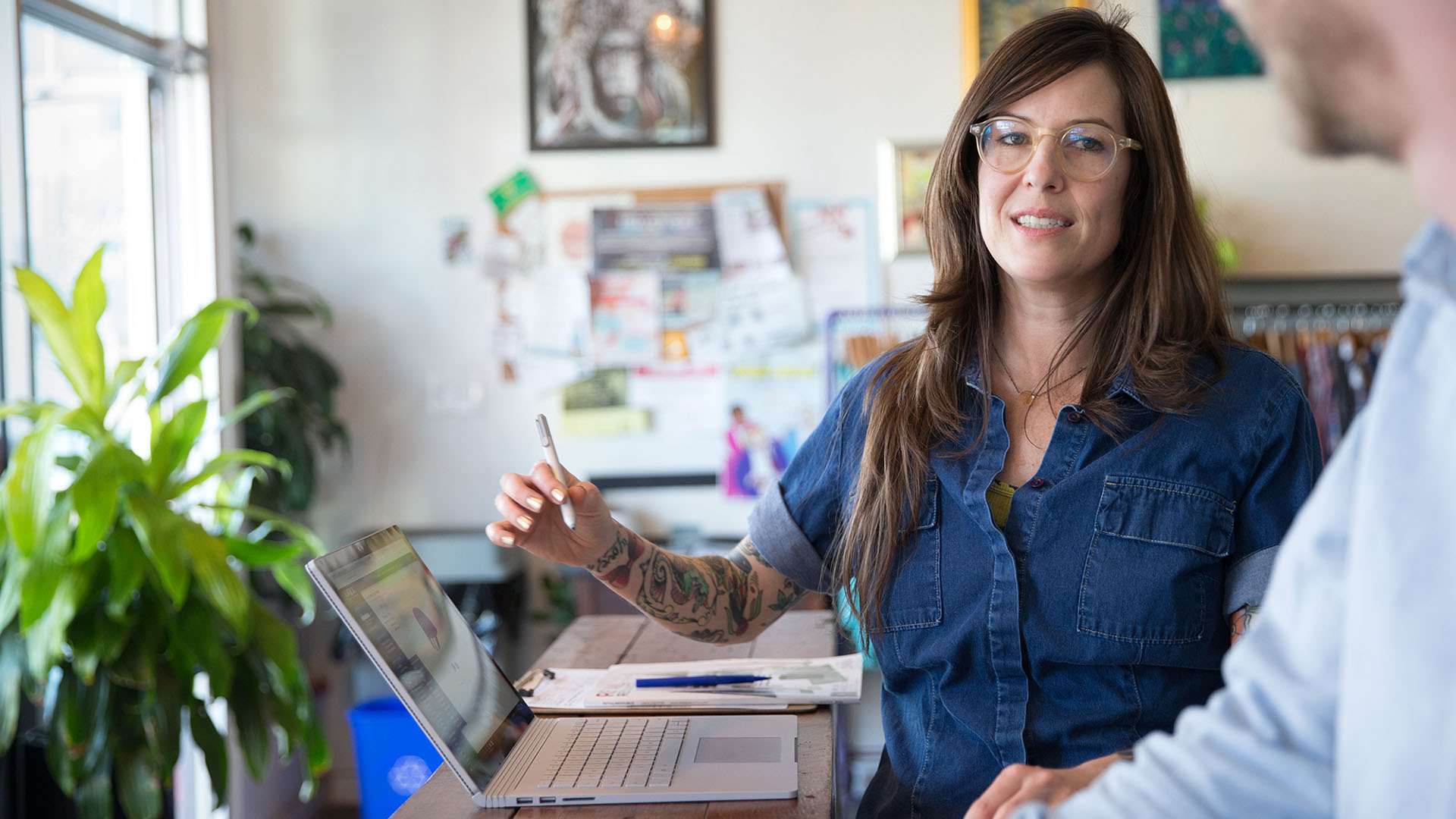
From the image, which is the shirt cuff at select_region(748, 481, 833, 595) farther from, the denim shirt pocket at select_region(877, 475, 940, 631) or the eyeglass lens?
the eyeglass lens

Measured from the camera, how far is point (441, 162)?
3.70 metres

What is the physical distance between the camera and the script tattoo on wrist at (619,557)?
1425 mm

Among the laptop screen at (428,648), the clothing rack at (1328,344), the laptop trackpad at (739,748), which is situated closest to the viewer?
the laptop screen at (428,648)

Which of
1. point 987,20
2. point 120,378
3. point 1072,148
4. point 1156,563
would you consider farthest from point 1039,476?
point 987,20

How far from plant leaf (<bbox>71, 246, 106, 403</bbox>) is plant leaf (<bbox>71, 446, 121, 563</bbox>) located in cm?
16

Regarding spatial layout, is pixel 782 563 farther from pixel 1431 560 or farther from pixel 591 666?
pixel 1431 560

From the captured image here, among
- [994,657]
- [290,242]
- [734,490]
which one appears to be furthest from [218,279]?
[994,657]

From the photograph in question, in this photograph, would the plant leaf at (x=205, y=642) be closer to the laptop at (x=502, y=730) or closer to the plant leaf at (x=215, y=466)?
the plant leaf at (x=215, y=466)

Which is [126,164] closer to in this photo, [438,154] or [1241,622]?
[438,154]

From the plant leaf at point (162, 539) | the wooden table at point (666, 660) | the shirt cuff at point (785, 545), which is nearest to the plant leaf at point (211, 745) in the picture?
the plant leaf at point (162, 539)

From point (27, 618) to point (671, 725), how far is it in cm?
148

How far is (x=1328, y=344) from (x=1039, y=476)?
223cm

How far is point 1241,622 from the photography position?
1.26 m

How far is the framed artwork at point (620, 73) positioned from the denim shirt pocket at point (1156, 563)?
257cm
